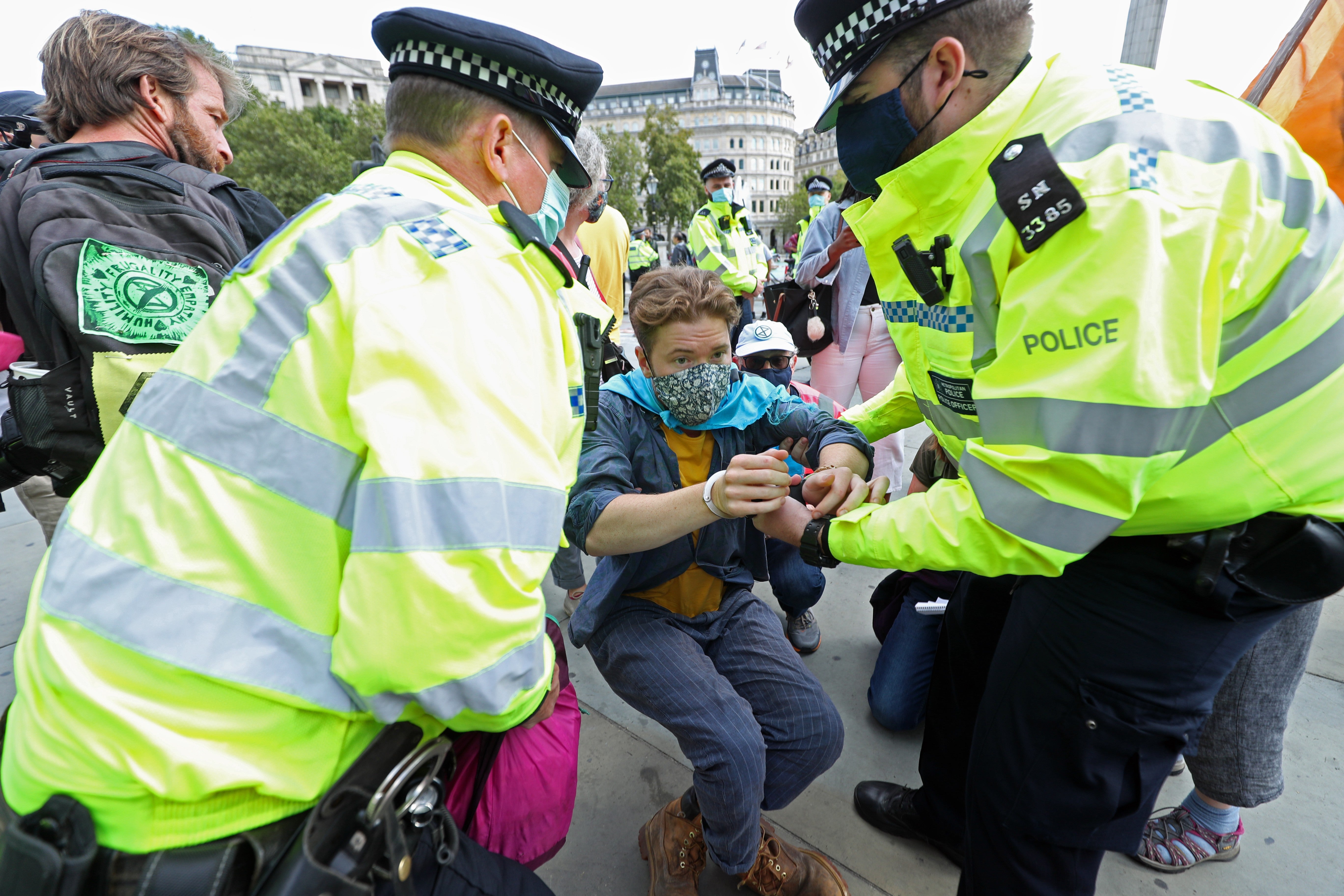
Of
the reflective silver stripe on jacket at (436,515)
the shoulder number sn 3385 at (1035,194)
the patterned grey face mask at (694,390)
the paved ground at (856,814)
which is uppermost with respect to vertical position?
the shoulder number sn 3385 at (1035,194)

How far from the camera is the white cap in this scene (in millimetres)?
3801

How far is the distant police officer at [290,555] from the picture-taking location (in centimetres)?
79

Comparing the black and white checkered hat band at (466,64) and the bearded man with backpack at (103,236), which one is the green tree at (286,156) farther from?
the black and white checkered hat band at (466,64)

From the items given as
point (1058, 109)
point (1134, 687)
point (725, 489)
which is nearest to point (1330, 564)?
point (1134, 687)

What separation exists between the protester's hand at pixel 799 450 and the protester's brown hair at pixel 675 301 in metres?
0.45

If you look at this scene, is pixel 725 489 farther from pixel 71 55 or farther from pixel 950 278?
pixel 71 55

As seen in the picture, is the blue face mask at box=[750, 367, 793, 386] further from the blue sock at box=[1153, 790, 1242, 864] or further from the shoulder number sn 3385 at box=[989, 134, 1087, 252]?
the shoulder number sn 3385 at box=[989, 134, 1087, 252]

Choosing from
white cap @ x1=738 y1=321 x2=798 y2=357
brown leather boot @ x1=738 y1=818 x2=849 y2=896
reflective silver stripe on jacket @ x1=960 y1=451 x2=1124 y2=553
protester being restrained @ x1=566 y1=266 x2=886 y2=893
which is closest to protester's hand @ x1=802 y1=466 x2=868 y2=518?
protester being restrained @ x1=566 y1=266 x2=886 y2=893

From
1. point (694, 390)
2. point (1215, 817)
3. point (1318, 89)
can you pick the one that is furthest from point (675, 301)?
point (1215, 817)

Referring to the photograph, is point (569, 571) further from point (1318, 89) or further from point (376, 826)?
point (1318, 89)

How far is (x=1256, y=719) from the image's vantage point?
176 centimetres

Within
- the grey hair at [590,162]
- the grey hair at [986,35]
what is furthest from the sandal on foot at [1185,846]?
the grey hair at [590,162]

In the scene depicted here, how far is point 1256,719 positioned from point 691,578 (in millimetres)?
1630

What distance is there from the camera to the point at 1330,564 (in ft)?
3.62
